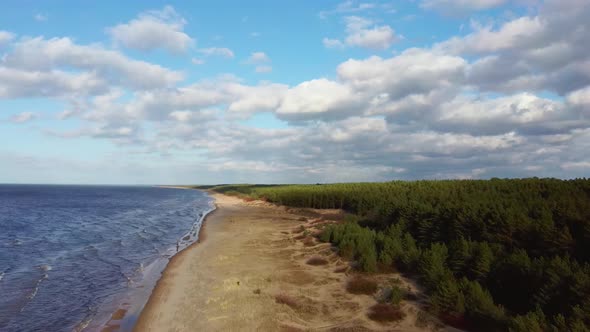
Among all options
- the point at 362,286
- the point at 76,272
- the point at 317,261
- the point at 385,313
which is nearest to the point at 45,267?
the point at 76,272

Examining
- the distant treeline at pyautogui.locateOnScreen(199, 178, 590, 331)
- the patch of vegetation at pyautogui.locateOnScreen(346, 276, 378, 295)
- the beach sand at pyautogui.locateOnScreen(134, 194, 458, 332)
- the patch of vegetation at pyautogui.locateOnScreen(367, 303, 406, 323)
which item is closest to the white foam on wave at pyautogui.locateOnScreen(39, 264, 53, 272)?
the beach sand at pyautogui.locateOnScreen(134, 194, 458, 332)

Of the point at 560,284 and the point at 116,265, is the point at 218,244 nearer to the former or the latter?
the point at 116,265

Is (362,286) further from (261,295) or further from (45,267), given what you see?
(45,267)

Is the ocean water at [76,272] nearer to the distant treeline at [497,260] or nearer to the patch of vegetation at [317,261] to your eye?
the patch of vegetation at [317,261]

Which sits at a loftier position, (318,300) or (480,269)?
(480,269)

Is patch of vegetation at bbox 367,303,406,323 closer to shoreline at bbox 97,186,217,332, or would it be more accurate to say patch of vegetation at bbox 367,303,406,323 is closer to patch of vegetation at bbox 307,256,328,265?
patch of vegetation at bbox 307,256,328,265

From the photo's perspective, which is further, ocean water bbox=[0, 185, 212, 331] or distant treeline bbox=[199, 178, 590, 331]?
ocean water bbox=[0, 185, 212, 331]

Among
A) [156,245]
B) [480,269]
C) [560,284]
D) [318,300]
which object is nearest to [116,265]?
[156,245]

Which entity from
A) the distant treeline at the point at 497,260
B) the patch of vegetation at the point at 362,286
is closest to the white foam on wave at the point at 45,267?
the distant treeline at the point at 497,260
